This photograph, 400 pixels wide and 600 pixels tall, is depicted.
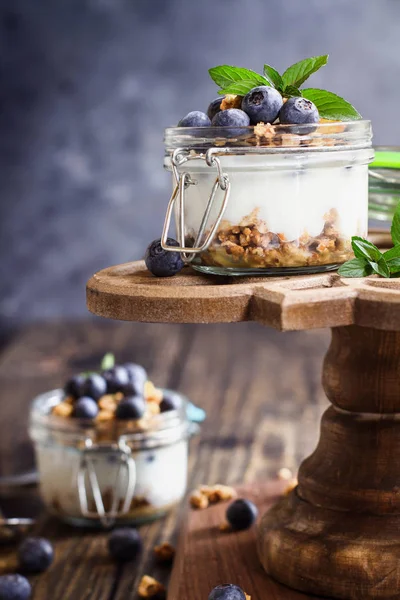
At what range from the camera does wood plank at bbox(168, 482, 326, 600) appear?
41.9 inches

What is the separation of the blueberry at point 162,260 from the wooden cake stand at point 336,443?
16 millimetres

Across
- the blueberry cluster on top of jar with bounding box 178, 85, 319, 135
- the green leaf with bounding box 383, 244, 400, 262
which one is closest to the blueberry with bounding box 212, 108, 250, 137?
the blueberry cluster on top of jar with bounding box 178, 85, 319, 135

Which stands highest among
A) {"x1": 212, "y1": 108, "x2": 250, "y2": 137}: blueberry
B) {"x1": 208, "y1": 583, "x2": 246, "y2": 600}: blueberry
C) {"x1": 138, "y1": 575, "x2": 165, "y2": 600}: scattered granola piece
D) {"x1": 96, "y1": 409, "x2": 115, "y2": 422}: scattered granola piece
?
{"x1": 212, "y1": 108, "x2": 250, "y2": 137}: blueberry

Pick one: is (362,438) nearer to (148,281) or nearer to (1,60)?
(148,281)

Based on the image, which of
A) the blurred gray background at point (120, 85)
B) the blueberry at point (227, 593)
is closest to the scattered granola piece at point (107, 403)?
the blueberry at point (227, 593)

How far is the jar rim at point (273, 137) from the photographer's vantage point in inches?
38.9

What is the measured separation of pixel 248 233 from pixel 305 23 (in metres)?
2.55

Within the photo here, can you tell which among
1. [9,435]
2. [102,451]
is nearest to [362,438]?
[102,451]

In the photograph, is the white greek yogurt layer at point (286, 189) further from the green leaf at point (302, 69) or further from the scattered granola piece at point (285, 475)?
the scattered granola piece at point (285, 475)

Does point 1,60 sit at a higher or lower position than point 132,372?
higher

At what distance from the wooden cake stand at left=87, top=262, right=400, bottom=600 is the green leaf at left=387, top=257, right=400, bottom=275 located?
0.21ft

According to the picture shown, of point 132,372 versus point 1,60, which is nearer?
point 132,372

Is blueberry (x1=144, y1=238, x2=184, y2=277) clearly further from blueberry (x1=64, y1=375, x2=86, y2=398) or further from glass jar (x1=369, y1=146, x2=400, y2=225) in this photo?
blueberry (x1=64, y1=375, x2=86, y2=398)

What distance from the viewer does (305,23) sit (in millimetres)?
3340
